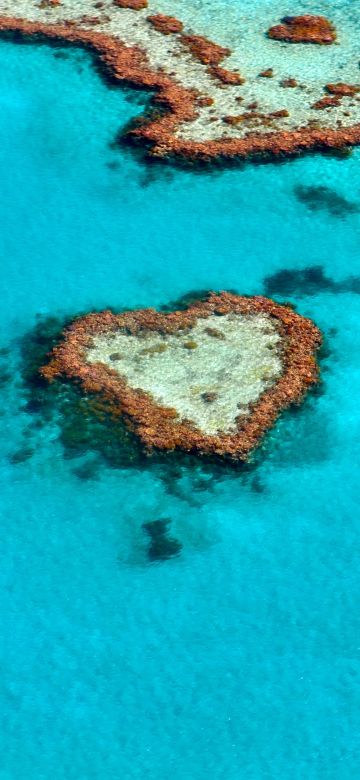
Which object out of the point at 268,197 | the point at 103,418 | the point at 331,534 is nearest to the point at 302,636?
the point at 331,534

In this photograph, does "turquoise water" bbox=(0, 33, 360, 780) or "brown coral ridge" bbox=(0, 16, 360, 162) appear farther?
"brown coral ridge" bbox=(0, 16, 360, 162)

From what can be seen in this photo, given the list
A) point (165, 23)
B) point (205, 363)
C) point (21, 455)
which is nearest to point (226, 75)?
point (165, 23)

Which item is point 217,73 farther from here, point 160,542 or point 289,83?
point 160,542

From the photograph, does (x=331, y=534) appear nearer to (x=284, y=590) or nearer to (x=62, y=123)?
(x=284, y=590)

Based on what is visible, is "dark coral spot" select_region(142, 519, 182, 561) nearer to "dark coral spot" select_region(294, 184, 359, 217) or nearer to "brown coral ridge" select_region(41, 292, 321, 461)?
"brown coral ridge" select_region(41, 292, 321, 461)

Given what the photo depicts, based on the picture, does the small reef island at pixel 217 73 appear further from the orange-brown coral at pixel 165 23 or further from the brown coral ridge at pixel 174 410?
the brown coral ridge at pixel 174 410

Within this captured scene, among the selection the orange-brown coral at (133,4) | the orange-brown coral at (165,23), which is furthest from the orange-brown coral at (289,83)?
the orange-brown coral at (133,4)

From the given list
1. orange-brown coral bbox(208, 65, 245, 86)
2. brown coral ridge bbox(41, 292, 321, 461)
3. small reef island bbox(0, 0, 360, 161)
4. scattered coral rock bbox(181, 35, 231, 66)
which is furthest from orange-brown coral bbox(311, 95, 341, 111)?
brown coral ridge bbox(41, 292, 321, 461)
